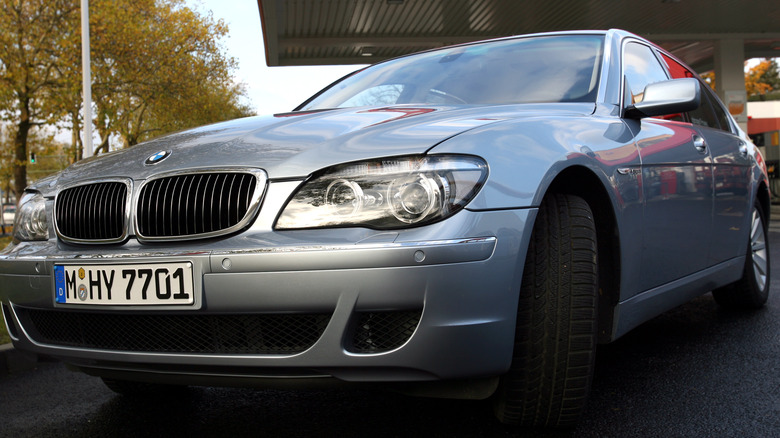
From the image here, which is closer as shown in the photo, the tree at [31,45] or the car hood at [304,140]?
the car hood at [304,140]

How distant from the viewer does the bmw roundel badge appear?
229 cm

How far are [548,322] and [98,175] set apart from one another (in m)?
1.51

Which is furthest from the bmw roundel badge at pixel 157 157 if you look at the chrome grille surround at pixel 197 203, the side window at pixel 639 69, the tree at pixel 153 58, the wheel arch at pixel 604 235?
the tree at pixel 153 58

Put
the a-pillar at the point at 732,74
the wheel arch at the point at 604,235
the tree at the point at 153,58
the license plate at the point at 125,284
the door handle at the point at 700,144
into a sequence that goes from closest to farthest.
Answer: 1. the license plate at the point at 125,284
2. the wheel arch at the point at 604,235
3. the door handle at the point at 700,144
4. the a-pillar at the point at 732,74
5. the tree at the point at 153,58

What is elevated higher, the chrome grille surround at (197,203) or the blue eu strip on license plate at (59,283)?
the chrome grille surround at (197,203)

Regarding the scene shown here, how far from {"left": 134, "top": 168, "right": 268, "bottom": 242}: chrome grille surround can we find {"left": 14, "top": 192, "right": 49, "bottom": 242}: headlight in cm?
54

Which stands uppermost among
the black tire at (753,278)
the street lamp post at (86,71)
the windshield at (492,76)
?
the street lamp post at (86,71)

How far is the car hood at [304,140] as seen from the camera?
1987mm

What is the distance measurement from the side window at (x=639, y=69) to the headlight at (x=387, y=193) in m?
1.42

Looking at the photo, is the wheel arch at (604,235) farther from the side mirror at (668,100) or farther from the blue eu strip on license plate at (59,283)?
the blue eu strip on license plate at (59,283)

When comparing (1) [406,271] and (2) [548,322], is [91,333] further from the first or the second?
(2) [548,322]

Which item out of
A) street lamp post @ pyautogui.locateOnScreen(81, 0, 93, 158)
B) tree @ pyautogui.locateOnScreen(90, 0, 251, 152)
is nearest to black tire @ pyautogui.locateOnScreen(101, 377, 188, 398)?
street lamp post @ pyautogui.locateOnScreen(81, 0, 93, 158)

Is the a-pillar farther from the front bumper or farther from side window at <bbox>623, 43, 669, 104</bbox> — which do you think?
the front bumper

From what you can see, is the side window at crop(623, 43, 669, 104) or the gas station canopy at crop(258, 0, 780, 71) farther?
the gas station canopy at crop(258, 0, 780, 71)
